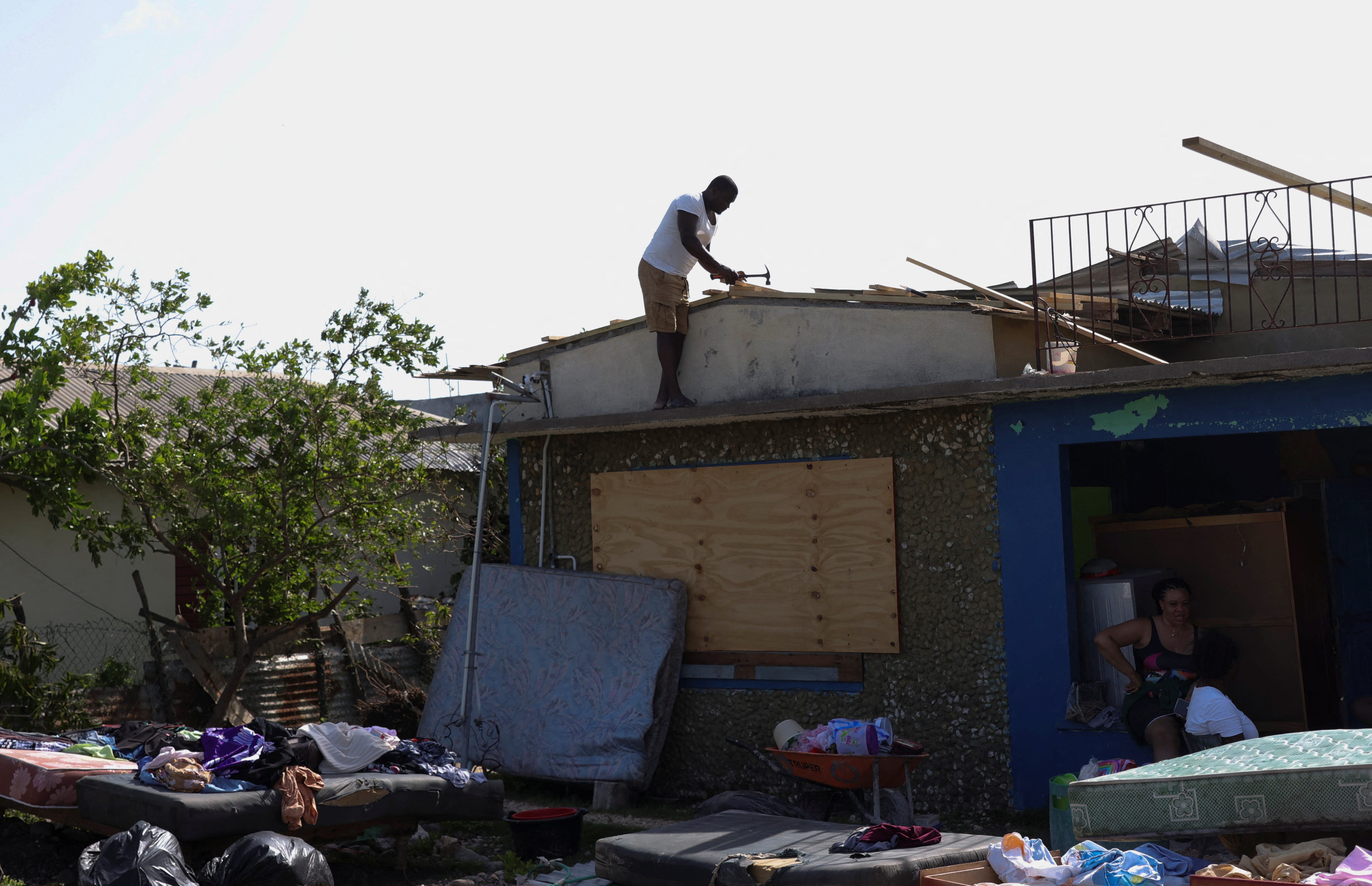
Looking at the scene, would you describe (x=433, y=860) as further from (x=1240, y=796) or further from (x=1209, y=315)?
(x=1209, y=315)

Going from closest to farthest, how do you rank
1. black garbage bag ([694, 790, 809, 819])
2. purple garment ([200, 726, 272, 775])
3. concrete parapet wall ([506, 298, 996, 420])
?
purple garment ([200, 726, 272, 775]) → black garbage bag ([694, 790, 809, 819]) → concrete parapet wall ([506, 298, 996, 420])

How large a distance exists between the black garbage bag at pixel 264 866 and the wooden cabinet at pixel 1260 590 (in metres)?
5.98

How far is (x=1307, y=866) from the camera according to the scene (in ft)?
16.1

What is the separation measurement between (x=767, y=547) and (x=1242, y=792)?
4.77 meters

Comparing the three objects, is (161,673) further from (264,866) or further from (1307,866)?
(1307,866)

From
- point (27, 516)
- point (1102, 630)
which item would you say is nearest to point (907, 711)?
point (1102, 630)

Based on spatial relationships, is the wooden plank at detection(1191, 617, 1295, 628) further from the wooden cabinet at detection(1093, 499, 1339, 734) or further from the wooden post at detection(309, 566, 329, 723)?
the wooden post at detection(309, 566, 329, 723)

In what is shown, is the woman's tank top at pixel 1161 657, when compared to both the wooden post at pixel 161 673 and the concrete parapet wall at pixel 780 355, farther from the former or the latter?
the wooden post at pixel 161 673

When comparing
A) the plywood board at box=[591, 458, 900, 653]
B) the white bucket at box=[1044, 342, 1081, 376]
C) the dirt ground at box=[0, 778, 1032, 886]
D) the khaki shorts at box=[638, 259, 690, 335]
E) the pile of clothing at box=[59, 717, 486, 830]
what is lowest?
the dirt ground at box=[0, 778, 1032, 886]

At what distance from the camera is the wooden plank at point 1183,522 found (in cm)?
897

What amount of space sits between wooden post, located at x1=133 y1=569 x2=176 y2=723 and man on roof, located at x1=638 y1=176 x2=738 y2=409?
5.48 m

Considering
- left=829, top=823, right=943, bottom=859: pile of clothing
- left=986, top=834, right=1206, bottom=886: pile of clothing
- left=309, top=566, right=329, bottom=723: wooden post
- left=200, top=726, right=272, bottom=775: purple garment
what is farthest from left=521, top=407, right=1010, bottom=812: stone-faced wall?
left=309, top=566, right=329, bottom=723: wooden post

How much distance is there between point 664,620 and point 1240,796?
528 centimetres

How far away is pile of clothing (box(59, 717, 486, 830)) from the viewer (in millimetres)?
6914
